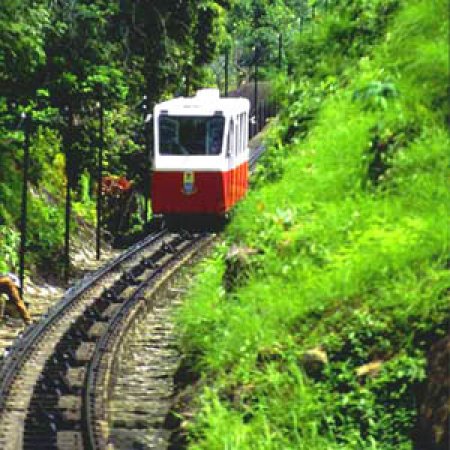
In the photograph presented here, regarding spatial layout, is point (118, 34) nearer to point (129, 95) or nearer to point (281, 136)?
point (129, 95)

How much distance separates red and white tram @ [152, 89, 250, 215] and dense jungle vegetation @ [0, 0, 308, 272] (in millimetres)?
2310

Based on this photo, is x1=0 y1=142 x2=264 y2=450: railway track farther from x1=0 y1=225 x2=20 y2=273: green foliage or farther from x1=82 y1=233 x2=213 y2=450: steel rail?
x1=0 y1=225 x2=20 y2=273: green foliage

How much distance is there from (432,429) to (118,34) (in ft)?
93.8

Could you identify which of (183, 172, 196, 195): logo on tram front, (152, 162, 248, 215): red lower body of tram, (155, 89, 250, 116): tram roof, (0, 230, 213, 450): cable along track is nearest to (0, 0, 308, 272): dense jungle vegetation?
(155, 89, 250, 116): tram roof

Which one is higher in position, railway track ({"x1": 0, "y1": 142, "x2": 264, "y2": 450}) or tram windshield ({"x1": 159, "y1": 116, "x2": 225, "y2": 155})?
tram windshield ({"x1": 159, "y1": 116, "x2": 225, "y2": 155})

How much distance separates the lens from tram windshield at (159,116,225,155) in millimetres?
24781

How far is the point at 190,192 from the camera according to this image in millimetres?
25125

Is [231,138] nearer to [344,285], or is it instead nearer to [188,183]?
[188,183]

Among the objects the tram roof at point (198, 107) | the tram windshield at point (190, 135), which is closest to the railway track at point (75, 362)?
the tram windshield at point (190, 135)

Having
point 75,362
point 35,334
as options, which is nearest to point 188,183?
point 35,334

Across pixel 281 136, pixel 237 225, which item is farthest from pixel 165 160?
pixel 237 225

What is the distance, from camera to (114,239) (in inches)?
1289

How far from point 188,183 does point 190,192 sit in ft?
0.66

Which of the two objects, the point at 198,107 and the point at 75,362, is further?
the point at 198,107
